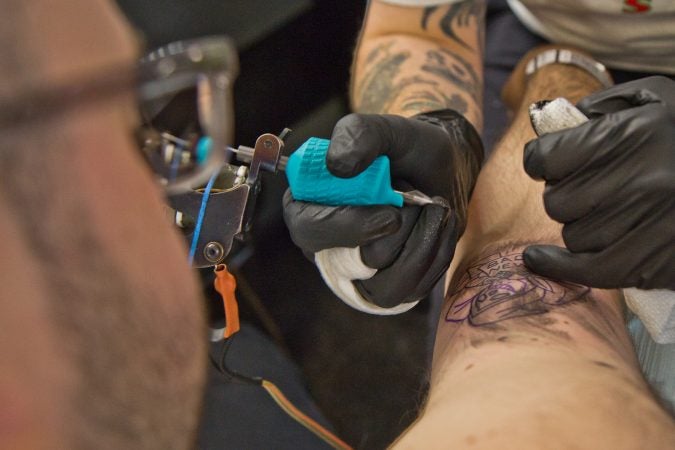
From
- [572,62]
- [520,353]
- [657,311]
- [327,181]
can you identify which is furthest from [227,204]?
[572,62]

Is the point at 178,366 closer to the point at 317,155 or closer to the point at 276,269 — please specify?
the point at 317,155

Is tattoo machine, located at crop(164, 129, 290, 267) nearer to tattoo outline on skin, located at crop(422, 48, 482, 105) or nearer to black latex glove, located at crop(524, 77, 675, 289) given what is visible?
black latex glove, located at crop(524, 77, 675, 289)

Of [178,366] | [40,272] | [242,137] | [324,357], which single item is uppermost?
[40,272]

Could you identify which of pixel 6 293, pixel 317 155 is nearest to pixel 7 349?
pixel 6 293

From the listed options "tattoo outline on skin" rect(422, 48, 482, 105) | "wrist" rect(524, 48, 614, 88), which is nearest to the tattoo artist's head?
"tattoo outline on skin" rect(422, 48, 482, 105)

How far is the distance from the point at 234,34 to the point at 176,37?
154 millimetres

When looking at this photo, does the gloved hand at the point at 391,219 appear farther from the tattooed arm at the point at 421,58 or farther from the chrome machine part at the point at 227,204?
the tattooed arm at the point at 421,58

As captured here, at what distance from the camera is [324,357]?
5.57ft

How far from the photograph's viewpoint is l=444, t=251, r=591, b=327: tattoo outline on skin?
3.20ft

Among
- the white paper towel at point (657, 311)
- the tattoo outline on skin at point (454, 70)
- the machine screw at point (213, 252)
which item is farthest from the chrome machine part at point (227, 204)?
the tattoo outline on skin at point (454, 70)

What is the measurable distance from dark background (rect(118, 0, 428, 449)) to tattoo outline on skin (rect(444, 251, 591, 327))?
0.48m

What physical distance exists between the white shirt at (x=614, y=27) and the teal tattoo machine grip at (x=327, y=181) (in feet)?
2.44

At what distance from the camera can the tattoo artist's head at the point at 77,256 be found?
14.3 inches

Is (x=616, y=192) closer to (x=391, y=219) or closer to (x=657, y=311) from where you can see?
(x=657, y=311)
